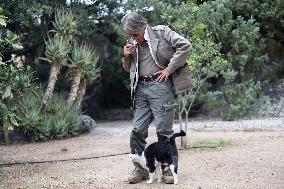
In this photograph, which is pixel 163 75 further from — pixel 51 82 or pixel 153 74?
pixel 51 82

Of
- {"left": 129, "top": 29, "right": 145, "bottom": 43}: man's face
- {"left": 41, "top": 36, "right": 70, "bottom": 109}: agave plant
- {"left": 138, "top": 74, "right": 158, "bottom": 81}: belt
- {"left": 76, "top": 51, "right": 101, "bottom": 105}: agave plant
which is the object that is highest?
{"left": 41, "top": 36, "right": 70, "bottom": 109}: agave plant

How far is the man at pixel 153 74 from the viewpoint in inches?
214

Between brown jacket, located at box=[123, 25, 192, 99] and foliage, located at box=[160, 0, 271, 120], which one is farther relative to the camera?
foliage, located at box=[160, 0, 271, 120]

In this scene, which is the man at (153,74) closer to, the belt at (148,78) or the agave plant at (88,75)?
the belt at (148,78)

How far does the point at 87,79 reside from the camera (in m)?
11.7

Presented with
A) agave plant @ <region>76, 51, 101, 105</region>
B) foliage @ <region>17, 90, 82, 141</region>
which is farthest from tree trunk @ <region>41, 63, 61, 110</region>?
agave plant @ <region>76, 51, 101, 105</region>

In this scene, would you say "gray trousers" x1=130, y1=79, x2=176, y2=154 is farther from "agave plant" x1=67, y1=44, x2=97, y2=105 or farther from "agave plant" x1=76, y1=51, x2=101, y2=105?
"agave plant" x1=76, y1=51, x2=101, y2=105

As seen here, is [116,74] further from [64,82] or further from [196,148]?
[196,148]

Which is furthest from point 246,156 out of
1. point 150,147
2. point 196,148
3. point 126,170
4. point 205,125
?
point 205,125

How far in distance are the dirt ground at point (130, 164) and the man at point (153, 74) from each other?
0.59 meters

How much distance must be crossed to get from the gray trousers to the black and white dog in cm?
10

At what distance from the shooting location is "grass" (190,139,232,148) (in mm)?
8406

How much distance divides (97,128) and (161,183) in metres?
7.31

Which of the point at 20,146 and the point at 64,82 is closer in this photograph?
the point at 20,146
